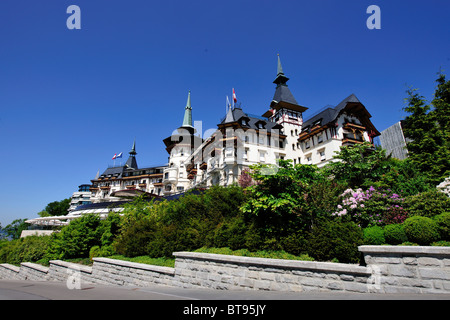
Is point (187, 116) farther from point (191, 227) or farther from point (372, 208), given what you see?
point (372, 208)

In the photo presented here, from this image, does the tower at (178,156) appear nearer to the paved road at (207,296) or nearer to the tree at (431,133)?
the tree at (431,133)

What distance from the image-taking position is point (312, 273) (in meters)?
6.63

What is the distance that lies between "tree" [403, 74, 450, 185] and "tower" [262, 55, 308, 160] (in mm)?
20063

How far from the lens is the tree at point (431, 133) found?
17.1m

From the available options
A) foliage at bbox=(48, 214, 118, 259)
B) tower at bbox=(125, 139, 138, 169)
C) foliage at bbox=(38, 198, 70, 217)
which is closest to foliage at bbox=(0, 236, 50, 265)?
foliage at bbox=(48, 214, 118, 259)

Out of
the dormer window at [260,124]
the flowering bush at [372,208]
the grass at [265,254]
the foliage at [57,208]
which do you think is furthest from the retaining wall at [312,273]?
the foliage at [57,208]

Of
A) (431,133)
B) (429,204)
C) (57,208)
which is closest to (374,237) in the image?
(429,204)

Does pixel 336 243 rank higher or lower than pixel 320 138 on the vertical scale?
lower

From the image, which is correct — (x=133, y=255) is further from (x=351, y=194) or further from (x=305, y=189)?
(x=351, y=194)

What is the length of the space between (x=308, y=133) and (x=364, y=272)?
119ft

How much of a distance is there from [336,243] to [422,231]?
2.43 metres

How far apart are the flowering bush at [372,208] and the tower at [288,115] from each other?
28.8 metres

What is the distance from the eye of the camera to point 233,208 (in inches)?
521
